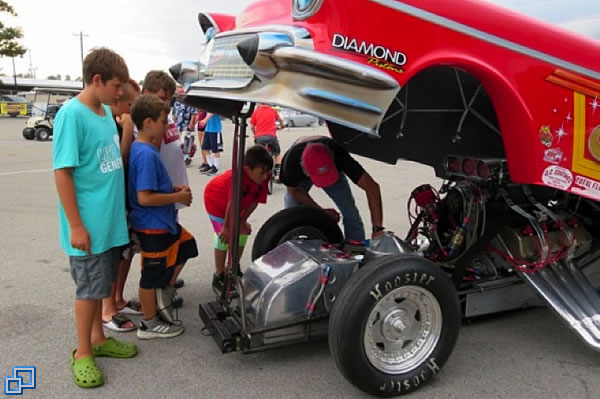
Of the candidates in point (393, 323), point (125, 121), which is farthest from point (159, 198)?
point (393, 323)

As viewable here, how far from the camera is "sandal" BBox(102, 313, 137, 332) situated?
362 cm

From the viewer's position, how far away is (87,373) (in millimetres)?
2914

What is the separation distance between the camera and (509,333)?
3.63 meters

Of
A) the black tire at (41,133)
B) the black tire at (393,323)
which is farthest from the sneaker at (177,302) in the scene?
the black tire at (41,133)

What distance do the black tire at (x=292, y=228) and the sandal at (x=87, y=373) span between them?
149cm

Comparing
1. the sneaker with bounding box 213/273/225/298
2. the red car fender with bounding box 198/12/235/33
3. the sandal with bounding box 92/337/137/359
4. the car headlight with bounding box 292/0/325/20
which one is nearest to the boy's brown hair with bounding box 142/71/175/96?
the red car fender with bounding box 198/12/235/33

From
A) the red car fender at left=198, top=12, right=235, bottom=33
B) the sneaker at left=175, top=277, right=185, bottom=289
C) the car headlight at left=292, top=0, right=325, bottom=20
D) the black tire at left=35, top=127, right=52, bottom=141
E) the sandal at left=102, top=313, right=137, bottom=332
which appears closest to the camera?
the car headlight at left=292, top=0, right=325, bottom=20

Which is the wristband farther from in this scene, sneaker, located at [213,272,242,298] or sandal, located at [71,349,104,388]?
sandal, located at [71,349,104,388]

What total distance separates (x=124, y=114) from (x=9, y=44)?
40.0 m

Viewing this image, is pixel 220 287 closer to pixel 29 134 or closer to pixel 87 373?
pixel 87 373

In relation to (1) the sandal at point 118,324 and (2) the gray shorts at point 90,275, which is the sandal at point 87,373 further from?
(1) the sandal at point 118,324

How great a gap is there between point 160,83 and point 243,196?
1009 mm

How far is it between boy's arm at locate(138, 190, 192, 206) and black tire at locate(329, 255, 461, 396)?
1.22m

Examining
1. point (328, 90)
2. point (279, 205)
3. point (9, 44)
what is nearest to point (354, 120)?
point (328, 90)
